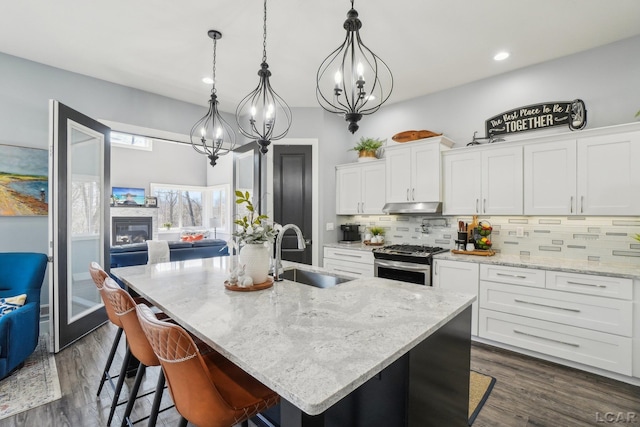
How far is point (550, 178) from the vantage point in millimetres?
2994

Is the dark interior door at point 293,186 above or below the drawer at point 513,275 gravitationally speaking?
above

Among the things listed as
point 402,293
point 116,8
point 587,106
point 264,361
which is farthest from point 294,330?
point 587,106

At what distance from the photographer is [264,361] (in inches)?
37.4

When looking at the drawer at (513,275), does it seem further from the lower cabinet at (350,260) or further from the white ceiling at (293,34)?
the white ceiling at (293,34)

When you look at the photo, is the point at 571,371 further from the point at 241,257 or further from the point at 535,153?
the point at 241,257

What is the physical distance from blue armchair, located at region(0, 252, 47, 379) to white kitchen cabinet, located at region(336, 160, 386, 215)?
3625 millimetres

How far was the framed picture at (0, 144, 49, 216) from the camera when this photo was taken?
3.22 m

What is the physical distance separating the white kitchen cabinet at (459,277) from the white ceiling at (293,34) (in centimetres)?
220

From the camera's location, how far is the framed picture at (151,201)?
854cm

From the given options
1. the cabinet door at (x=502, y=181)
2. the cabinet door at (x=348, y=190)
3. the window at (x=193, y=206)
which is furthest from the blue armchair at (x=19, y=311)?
the window at (x=193, y=206)

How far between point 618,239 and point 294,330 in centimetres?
335

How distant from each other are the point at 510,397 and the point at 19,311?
3984mm

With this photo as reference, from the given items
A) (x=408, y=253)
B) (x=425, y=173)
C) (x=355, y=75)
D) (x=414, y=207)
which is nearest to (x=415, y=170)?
(x=425, y=173)

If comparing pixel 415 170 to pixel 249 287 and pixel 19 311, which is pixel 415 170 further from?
pixel 19 311
